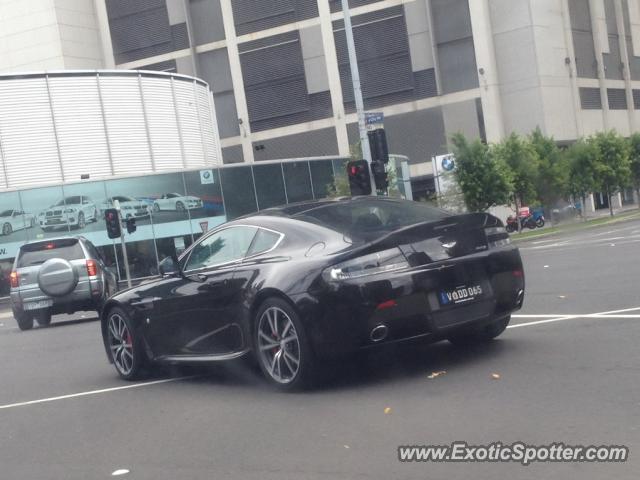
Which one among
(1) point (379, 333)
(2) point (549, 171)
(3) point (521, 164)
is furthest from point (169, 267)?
(2) point (549, 171)

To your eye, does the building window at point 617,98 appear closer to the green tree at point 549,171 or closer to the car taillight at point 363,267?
the green tree at point 549,171

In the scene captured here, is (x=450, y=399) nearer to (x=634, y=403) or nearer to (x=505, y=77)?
(x=634, y=403)

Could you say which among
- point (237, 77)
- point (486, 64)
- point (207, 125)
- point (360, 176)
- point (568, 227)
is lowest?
point (568, 227)

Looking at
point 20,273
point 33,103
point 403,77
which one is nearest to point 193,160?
point 33,103

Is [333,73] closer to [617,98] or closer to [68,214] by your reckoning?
[617,98]

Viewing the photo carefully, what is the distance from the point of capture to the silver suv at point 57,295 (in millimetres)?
19266

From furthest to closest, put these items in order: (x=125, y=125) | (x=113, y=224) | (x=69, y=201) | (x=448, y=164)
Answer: (x=125, y=125), (x=448, y=164), (x=69, y=201), (x=113, y=224)

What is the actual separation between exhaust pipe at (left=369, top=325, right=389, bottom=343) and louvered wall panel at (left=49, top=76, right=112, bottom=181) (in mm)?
40357

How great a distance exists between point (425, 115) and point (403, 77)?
2572 mm

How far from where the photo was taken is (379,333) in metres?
7.43

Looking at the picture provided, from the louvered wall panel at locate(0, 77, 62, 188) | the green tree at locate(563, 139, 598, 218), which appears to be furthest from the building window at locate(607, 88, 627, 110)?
the louvered wall panel at locate(0, 77, 62, 188)

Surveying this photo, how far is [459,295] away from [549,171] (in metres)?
44.9

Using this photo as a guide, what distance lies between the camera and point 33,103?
1799 inches

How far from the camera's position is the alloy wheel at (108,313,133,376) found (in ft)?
31.9
